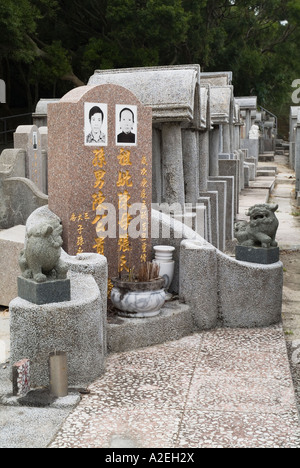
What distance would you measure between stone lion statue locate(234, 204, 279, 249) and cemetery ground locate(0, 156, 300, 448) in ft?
3.03

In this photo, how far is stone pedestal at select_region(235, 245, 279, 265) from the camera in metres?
6.33

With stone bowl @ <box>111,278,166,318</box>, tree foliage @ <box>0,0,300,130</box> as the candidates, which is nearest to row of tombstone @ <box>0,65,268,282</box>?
stone bowl @ <box>111,278,166,318</box>

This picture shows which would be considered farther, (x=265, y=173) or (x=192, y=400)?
(x=265, y=173)

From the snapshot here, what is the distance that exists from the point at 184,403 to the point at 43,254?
4.99ft

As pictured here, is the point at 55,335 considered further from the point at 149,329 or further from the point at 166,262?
the point at 166,262

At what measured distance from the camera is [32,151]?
10.9 meters

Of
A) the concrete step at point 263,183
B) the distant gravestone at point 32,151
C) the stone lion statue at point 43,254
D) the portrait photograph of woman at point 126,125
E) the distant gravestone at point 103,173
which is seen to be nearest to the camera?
the stone lion statue at point 43,254

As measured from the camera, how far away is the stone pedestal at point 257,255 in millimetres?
6332

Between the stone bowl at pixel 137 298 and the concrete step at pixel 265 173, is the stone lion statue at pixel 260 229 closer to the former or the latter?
the stone bowl at pixel 137 298

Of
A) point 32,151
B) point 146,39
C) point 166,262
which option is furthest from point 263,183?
point 166,262

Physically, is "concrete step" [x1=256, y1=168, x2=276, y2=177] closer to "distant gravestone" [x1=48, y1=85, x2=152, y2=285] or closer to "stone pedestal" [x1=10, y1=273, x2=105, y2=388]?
"distant gravestone" [x1=48, y1=85, x2=152, y2=285]

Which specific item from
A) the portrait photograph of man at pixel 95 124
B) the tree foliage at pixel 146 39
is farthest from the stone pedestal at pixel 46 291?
the tree foliage at pixel 146 39

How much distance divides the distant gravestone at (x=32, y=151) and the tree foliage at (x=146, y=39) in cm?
986

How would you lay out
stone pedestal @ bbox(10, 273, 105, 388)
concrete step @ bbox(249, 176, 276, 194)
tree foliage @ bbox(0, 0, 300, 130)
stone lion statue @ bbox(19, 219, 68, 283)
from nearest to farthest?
stone pedestal @ bbox(10, 273, 105, 388), stone lion statue @ bbox(19, 219, 68, 283), concrete step @ bbox(249, 176, 276, 194), tree foliage @ bbox(0, 0, 300, 130)
